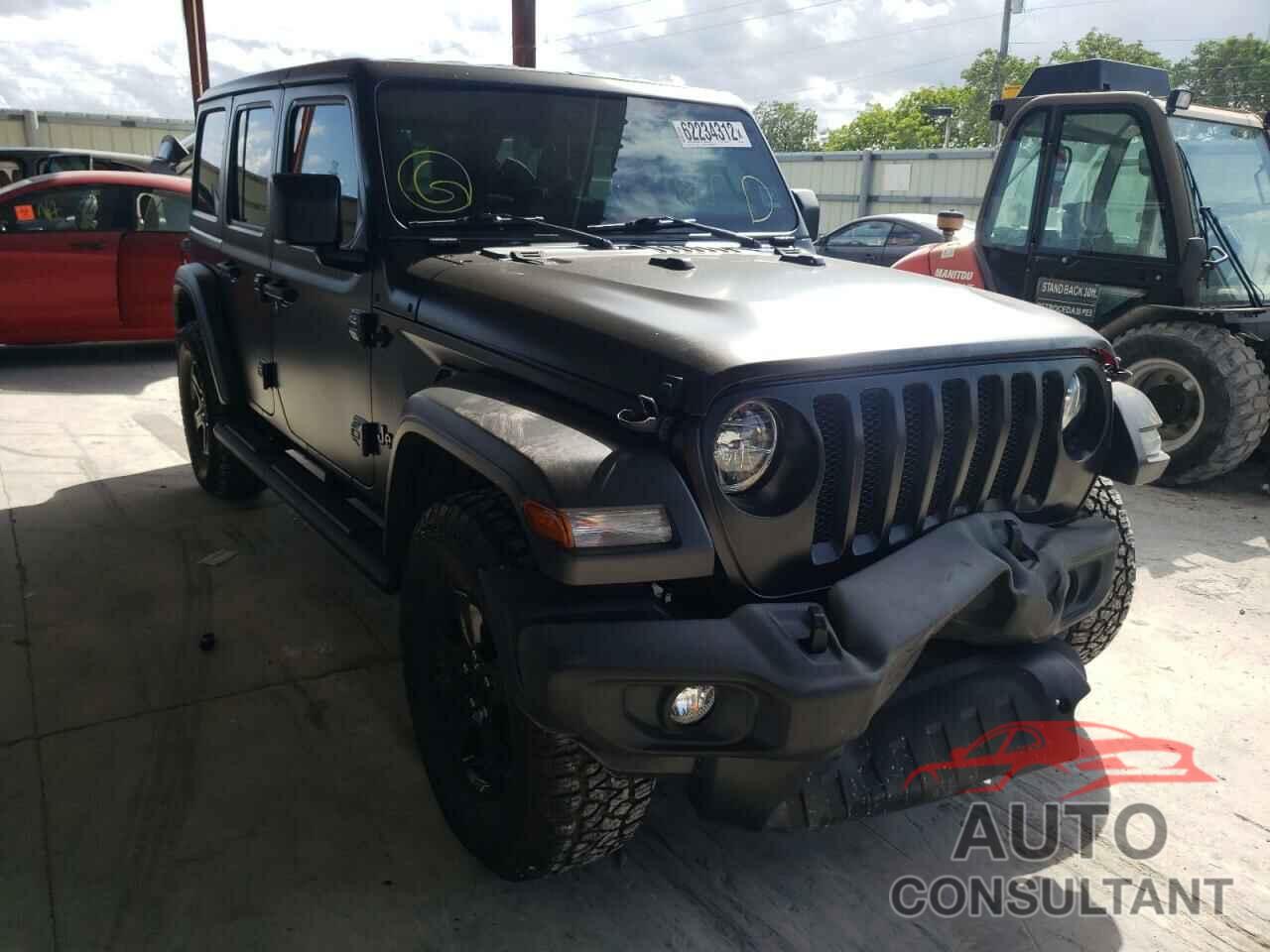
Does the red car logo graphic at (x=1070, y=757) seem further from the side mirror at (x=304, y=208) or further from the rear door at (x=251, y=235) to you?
the rear door at (x=251, y=235)

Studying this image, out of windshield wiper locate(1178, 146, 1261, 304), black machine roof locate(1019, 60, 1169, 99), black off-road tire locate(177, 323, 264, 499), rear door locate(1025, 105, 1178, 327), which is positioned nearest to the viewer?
black off-road tire locate(177, 323, 264, 499)

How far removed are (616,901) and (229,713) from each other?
1.52m

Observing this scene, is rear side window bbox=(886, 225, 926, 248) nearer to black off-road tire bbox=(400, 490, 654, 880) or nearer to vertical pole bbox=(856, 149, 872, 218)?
vertical pole bbox=(856, 149, 872, 218)

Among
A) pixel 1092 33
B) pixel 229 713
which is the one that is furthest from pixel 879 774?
pixel 1092 33

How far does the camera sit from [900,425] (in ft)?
7.47

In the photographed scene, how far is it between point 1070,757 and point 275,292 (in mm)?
3101

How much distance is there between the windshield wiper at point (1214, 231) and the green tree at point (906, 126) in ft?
221

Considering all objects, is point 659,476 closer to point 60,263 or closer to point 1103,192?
point 1103,192

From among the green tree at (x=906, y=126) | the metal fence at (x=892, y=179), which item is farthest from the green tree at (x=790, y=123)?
the metal fence at (x=892, y=179)

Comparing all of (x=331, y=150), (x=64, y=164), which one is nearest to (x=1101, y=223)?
(x=331, y=150)

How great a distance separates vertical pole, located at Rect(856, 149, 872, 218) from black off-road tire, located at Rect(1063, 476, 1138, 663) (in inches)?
663

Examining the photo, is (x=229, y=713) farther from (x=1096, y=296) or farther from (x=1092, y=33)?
(x=1092, y=33)

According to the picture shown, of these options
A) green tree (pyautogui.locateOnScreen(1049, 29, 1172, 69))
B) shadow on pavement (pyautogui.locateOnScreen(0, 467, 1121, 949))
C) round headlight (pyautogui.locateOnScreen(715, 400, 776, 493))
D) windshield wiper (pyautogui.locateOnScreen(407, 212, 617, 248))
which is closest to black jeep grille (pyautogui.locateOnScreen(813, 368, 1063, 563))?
round headlight (pyautogui.locateOnScreen(715, 400, 776, 493))

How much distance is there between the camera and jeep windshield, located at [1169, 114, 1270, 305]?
19.4ft
